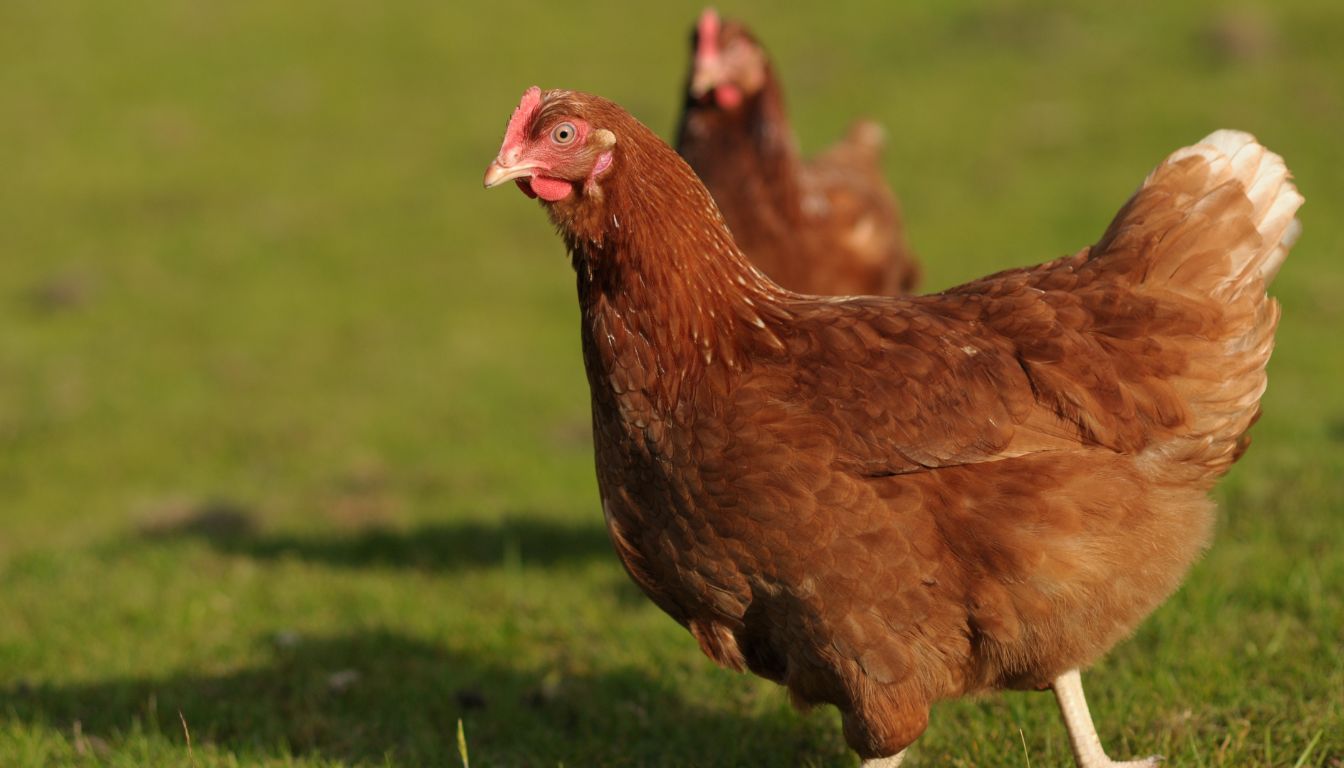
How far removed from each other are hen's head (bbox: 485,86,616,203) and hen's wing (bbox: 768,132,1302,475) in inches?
28.8

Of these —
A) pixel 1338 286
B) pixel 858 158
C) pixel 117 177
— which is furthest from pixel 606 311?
pixel 117 177

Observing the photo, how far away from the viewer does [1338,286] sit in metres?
9.98

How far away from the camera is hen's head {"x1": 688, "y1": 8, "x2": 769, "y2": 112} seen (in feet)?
19.5

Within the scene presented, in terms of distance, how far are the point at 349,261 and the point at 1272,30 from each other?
10355mm

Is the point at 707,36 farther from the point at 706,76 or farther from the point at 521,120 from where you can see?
the point at 521,120

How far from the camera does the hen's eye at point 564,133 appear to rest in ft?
11.4

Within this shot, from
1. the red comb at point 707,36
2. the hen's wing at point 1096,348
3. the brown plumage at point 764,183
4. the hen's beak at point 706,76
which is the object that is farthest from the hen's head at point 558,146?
the red comb at point 707,36

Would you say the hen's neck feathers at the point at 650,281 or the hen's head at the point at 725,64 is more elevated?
the hen's head at the point at 725,64

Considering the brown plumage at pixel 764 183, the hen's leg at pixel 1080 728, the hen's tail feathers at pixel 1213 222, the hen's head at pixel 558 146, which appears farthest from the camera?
the brown plumage at pixel 764 183

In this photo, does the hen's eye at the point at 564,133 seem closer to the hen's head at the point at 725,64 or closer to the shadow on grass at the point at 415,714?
the shadow on grass at the point at 415,714

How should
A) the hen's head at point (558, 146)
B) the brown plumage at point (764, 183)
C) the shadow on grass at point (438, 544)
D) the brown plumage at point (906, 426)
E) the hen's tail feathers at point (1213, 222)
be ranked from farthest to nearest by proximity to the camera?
the shadow on grass at point (438, 544) < the brown plumage at point (764, 183) < the hen's tail feathers at point (1213, 222) < the hen's head at point (558, 146) < the brown plumage at point (906, 426)

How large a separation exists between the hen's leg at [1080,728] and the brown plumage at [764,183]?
2527 mm

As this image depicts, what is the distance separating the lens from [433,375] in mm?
10133

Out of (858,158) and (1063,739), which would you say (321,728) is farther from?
(858,158)
